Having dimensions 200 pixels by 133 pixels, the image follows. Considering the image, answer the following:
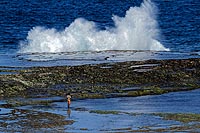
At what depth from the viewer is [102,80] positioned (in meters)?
33.4

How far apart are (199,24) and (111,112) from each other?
4133 centimetres

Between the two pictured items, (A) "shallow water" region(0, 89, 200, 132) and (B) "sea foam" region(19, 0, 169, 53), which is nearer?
(A) "shallow water" region(0, 89, 200, 132)

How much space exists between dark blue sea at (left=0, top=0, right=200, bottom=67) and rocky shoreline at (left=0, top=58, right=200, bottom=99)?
138 inches

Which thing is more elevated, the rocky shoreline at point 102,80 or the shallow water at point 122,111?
the rocky shoreline at point 102,80

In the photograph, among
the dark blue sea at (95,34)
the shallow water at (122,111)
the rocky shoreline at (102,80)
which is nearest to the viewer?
the shallow water at (122,111)

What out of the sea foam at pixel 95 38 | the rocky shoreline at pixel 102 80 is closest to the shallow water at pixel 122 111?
the rocky shoreline at pixel 102 80

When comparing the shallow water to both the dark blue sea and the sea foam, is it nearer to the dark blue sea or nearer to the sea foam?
the dark blue sea

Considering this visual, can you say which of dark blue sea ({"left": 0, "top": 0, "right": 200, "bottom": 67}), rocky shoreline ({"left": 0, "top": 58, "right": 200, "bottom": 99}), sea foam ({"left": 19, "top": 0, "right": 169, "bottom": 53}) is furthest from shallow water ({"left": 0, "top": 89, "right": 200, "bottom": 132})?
sea foam ({"left": 19, "top": 0, "right": 169, "bottom": 53})

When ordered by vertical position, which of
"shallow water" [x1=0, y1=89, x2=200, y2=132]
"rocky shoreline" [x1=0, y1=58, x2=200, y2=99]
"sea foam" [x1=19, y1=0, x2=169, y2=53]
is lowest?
"shallow water" [x1=0, y1=89, x2=200, y2=132]

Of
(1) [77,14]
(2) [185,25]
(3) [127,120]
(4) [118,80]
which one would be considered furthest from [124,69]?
(1) [77,14]

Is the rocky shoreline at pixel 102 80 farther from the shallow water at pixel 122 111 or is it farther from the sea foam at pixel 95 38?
the sea foam at pixel 95 38

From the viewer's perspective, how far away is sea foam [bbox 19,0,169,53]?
165ft

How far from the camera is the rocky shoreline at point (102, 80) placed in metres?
31.2

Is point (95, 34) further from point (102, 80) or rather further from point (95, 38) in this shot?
point (102, 80)
